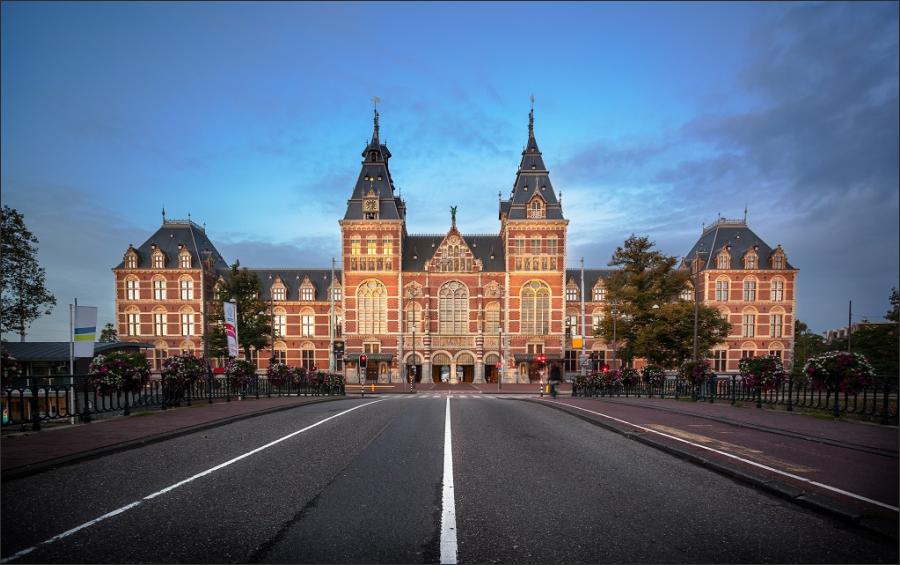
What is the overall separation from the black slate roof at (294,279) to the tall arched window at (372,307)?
8.49 meters

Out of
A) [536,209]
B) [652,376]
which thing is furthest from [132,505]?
[536,209]

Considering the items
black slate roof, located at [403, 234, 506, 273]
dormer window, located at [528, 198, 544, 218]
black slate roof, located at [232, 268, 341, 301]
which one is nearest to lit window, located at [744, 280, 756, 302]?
dormer window, located at [528, 198, 544, 218]

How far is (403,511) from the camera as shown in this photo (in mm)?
4844

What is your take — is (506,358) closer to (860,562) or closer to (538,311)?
(538,311)

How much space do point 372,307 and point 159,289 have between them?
2565 centimetres

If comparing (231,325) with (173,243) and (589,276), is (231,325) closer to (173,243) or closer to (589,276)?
(173,243)

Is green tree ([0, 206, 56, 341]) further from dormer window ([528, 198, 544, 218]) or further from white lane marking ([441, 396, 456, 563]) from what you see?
dormer window ([528, 198, 544, 218])

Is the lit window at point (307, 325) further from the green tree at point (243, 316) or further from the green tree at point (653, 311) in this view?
the green tree at point (653, 311)

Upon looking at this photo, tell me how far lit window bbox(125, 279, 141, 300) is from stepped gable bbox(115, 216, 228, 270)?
1921 mm

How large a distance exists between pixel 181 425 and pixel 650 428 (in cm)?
1160

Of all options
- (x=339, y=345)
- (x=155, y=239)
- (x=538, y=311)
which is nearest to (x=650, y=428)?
(x=339, y=345)

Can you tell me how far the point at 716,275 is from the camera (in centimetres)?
4934

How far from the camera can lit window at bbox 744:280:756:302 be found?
49.1m

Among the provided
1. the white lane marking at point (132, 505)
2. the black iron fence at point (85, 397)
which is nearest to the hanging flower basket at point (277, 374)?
the black iron fence at point (85, 397)
